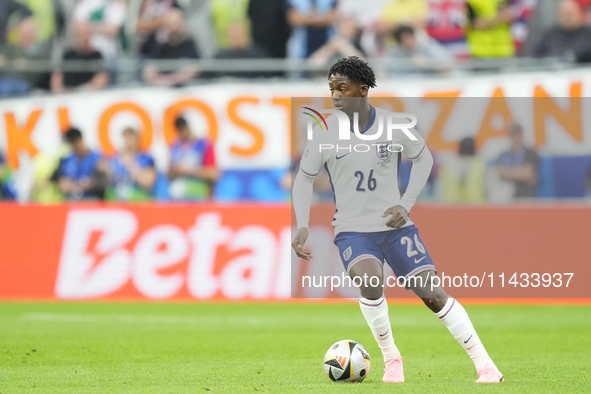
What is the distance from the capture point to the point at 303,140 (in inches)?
618

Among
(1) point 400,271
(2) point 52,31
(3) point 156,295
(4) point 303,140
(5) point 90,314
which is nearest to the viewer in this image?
(1) point 400,271

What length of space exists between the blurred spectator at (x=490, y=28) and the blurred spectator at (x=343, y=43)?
213 centimetres

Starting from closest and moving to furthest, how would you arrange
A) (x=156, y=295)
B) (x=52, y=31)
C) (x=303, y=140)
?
(x=156, y=295) → (x=303, y=140) → (x=52, y=31)

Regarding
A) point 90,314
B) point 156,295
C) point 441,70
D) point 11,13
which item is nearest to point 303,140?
point 441,70

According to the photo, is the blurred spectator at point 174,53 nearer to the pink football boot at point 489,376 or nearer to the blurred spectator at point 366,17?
the blurred spectator at point 366,17

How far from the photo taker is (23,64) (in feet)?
54.7

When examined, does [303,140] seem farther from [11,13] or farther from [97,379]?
[97,379]

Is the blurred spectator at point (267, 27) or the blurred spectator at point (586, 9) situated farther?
the blurred spectator at point (267, 27)

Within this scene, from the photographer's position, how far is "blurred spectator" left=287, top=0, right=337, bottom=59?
1619cm

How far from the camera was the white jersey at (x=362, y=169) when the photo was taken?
6.59 m

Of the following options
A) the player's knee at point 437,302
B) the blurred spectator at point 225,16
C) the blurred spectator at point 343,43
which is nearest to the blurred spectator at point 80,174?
the blurred spectator at point 225,16

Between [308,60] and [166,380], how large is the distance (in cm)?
1023

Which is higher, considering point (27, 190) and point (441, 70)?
point (441, 70)

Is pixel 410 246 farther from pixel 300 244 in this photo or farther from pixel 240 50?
pixel 240 50
